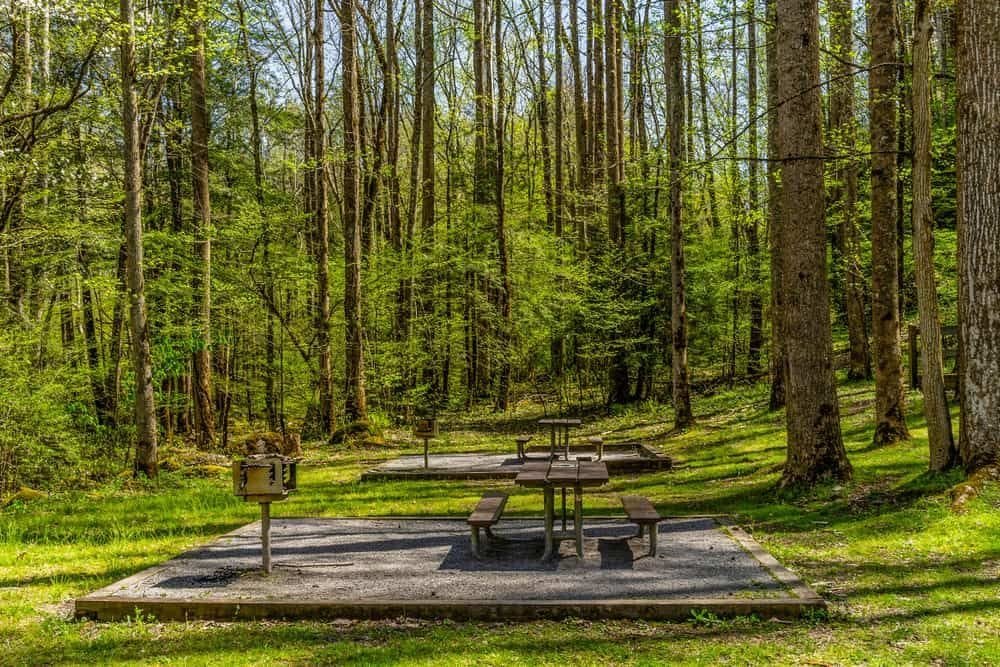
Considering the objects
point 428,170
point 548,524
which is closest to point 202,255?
point 428,170

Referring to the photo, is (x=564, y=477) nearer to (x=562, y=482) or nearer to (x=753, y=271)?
(x=562, y=482)

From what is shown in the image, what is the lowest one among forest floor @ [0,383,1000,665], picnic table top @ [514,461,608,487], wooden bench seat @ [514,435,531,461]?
forest floor @ [0,383,1000,665]

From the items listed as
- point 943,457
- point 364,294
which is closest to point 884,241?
point 943,457

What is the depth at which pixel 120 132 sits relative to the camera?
1644 centimetres

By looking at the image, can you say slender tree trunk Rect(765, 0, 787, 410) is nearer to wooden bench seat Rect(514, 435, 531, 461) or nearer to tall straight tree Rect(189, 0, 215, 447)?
wooden bench seat Rect(514, 435, 531, 461)

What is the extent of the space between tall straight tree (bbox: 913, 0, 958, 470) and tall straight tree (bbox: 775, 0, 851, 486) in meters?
0.86

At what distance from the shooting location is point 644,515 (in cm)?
595

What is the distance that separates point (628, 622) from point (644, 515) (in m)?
1.37

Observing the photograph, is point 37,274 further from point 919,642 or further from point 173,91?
point 919,642

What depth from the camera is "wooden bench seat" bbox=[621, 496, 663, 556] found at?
231 inches

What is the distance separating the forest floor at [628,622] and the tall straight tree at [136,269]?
0.61 m

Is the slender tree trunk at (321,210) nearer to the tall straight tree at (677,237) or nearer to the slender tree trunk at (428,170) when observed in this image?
the slender tree trunk at (428,170)

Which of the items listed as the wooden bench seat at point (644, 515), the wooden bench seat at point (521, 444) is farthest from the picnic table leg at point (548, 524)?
the wooden bench seat at point (521, 444)


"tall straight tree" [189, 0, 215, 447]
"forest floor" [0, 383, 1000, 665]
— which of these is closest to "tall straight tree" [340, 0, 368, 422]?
"tall straight tree" [189, 0, 215, 447]
